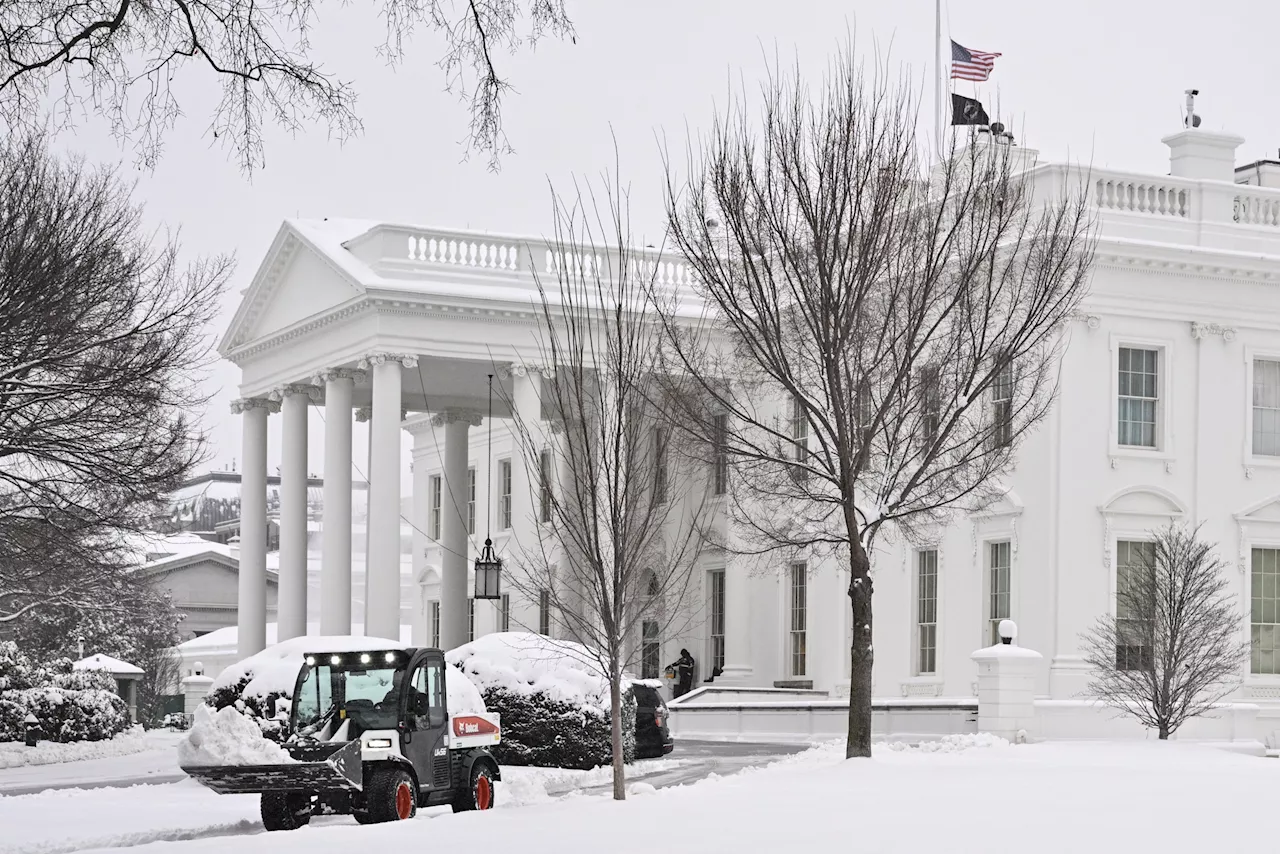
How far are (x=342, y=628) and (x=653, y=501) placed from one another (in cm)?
2267

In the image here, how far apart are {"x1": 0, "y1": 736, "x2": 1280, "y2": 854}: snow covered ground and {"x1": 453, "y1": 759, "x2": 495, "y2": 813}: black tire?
1.02ft

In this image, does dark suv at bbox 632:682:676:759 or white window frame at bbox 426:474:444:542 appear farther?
white window frame at bbox 426:474:444:542

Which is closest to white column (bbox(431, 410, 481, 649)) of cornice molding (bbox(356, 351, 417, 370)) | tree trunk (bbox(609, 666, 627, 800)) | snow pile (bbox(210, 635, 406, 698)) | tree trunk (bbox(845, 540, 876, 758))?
cornice molding (bbox(356, 351, 417, 370))

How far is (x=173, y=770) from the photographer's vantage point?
30.8 meters

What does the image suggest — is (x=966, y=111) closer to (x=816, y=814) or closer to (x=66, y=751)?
(x=816, y=814)

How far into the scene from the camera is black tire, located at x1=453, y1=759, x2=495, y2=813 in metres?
20.2

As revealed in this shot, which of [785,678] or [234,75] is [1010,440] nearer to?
[234,75]

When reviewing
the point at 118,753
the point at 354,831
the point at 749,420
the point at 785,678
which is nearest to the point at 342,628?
the point at 118,753

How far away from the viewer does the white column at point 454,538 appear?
47562 mm

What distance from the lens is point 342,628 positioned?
42656mm

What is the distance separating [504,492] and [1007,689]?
27.8 metres

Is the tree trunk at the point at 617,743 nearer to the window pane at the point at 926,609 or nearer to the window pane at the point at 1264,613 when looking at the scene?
the window pane at the point at 926,609

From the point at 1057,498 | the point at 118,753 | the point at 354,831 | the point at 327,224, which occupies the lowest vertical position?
the point at 118,753

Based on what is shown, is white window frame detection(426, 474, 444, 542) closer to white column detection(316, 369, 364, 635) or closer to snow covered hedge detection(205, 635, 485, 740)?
white column detection(316, 369, 364, 635)
